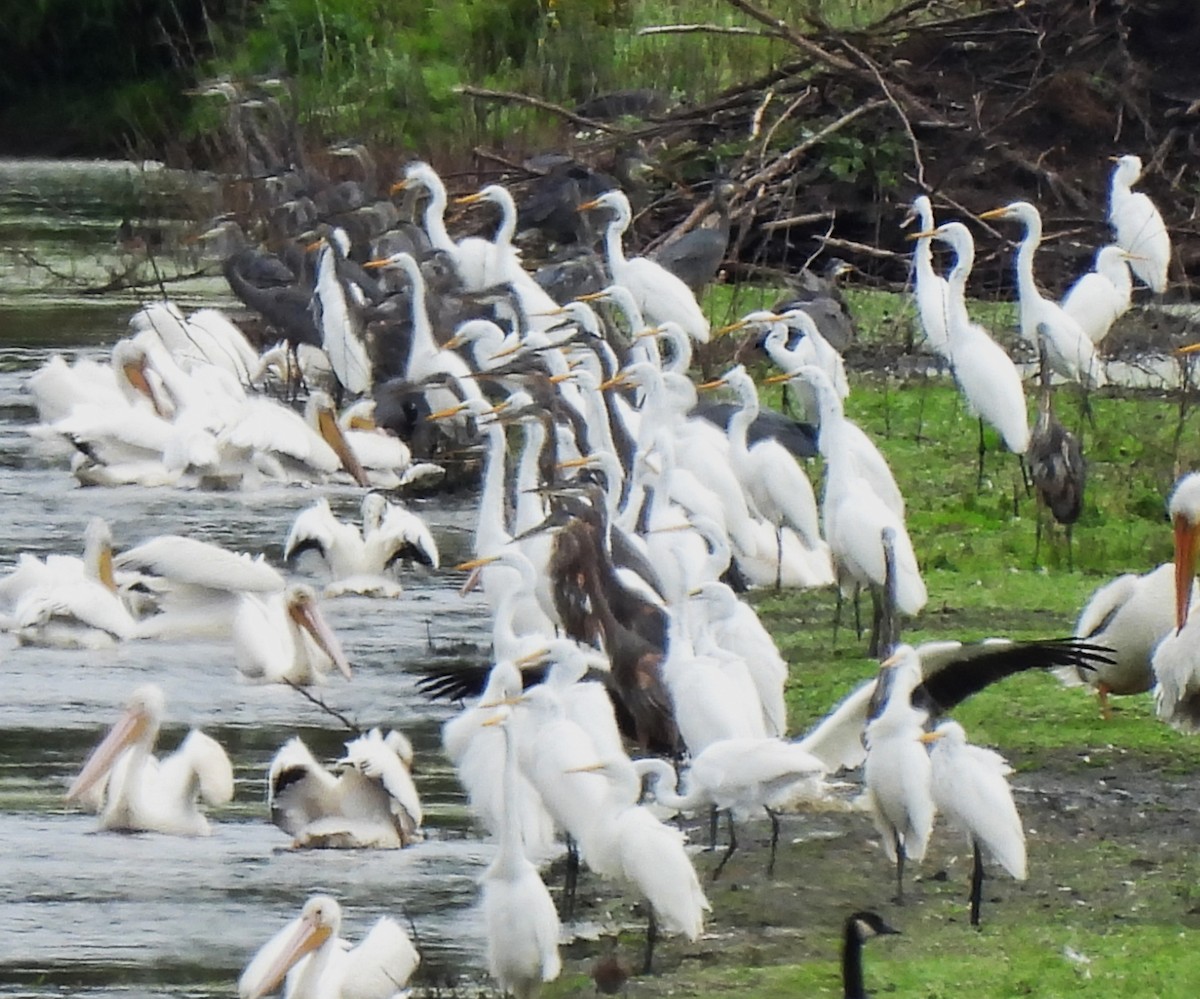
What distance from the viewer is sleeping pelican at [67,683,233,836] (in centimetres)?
759

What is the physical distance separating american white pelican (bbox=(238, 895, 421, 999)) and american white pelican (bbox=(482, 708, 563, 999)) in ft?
0.71

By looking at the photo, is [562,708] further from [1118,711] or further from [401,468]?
[401,468]

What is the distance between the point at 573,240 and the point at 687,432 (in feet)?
21.4

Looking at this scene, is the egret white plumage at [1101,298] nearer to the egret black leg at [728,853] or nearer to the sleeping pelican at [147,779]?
the sleeping pelican at [147,779]

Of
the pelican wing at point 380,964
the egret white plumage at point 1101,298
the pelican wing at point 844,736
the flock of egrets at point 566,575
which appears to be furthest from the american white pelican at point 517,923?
the egret white plumage at point 1101,298

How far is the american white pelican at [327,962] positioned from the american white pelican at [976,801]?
132 cm

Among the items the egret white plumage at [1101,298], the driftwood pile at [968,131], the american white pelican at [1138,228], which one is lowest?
the egret white plumage at [1101,298]

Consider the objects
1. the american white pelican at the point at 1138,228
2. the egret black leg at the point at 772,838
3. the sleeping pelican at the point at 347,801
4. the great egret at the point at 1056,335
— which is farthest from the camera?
the american white pelican at the point at 1138,228

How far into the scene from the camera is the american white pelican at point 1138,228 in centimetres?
1505

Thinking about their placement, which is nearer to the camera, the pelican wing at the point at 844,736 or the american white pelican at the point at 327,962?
the american white pelican at the point at 327,962

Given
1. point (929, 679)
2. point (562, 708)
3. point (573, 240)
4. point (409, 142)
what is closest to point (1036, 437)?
point (929, 679)

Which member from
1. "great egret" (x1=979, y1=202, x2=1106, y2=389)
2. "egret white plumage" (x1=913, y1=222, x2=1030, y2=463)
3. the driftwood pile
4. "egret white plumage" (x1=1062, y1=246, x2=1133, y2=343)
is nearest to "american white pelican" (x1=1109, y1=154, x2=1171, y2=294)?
"egret white plumage" (x1=1062, y1=246, x2=1133, y2=343)

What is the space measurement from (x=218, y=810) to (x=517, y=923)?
218cm

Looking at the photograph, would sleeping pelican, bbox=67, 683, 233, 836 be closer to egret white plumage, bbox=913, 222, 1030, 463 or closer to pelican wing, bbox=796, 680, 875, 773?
pelican wing, bbox=796, 680, 875, 773
